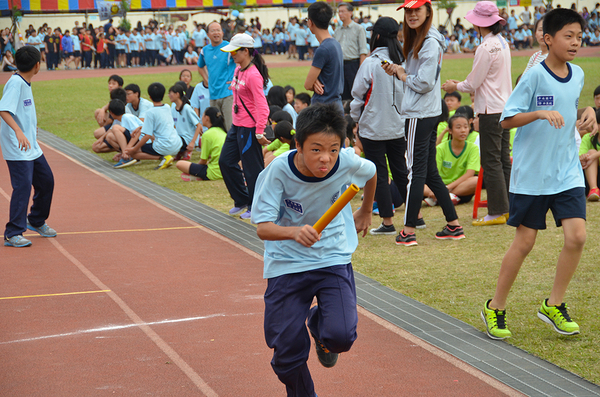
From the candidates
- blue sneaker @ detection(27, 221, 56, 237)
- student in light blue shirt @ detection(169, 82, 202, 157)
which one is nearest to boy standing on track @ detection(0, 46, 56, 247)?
blue sneaker @ detection(27, 221, 56, 237)

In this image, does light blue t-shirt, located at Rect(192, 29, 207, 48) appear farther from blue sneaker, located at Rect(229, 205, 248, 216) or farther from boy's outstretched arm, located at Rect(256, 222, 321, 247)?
boy's outstretched arm, located at Rect(256, 222, 321, 247)

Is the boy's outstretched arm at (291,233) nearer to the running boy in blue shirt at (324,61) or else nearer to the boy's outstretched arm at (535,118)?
the boy's outstretched arm at (535,118)

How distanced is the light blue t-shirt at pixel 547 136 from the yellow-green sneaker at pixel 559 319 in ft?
2.38

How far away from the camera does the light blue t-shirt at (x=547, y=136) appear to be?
400cm

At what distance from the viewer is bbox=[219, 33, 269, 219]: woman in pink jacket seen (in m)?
7.14

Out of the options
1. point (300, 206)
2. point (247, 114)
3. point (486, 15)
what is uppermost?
point (486, 15)

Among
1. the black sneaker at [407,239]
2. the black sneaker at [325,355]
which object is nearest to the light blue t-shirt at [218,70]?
Result: the black sneaker at [407,239]

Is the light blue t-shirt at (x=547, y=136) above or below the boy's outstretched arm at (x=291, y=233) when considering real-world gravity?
above

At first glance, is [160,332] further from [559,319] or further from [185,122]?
[185,122]

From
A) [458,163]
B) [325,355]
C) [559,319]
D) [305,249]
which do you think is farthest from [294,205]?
[458,163]

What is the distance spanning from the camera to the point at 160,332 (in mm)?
4410

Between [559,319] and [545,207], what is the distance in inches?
26.7

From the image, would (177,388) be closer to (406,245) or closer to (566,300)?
(566,300)

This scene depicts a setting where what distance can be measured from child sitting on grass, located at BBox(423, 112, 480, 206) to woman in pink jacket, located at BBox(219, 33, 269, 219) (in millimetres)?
2143
